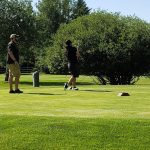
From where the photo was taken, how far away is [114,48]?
4475 cm

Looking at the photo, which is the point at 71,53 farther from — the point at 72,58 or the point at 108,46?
the point at 108,46

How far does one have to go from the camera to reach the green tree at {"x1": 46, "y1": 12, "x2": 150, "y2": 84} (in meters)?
44.8

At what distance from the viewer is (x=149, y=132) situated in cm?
1095

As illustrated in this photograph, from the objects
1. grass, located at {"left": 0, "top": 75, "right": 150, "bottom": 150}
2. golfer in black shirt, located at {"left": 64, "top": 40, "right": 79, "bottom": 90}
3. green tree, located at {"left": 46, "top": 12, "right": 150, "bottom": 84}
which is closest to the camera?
grass, located at {"left": 0, "top": 75, "right": 150, "bottom": 150}

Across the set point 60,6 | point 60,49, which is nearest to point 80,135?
point 60,49

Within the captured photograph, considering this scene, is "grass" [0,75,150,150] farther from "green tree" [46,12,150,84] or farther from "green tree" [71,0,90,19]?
"green tree" [71,0,90,19]

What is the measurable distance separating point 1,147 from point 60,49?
3855 cm

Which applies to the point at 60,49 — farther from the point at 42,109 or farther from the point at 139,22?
the point at 42,109

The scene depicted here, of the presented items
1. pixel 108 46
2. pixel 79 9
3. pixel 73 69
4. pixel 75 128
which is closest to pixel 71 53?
pixel 73 69

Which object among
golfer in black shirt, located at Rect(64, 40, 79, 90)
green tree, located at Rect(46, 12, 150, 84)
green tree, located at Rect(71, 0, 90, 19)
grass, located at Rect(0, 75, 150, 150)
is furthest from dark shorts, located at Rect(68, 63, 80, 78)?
green tree, located at Rect(71, 0, 90, 19)

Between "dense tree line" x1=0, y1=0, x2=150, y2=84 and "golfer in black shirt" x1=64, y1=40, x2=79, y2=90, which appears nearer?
"golfer in black shirt" x1=64, y1=40, x2=79, y2=90

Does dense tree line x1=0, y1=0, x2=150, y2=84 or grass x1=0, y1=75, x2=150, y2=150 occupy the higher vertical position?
dense tree line x1=0, y1=0, x2=150, y2=84

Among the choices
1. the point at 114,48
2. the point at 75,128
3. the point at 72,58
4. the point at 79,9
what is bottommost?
the point at 75,128

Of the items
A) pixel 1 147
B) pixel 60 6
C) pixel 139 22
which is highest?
pixel 60 6
